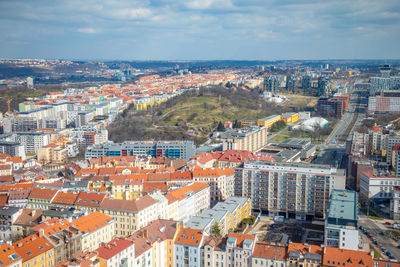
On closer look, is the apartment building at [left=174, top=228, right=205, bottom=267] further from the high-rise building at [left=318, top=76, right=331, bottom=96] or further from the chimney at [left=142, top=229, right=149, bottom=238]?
the high-rise building at [left=318, top=76, right=331, bottom=96]

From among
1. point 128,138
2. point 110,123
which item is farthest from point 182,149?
point 110,123

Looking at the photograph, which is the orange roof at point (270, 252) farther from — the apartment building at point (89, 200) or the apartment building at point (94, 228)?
the apartment building at point (89, 200)

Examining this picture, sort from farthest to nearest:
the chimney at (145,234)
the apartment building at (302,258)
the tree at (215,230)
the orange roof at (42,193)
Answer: the orange roof at (42,193), the tree at (215,230), the chimney at (145,234), the apartment building at (302,258)

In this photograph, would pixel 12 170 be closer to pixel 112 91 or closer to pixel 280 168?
pixel 280 168

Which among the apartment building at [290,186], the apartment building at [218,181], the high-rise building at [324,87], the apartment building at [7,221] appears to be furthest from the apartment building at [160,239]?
the high-rise building at [324,87]

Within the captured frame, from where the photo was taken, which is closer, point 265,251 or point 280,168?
point 265,251

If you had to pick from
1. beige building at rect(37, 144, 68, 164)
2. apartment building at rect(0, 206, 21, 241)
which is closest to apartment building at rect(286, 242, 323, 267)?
apartment building at rect(0, 206, 21, 241)
